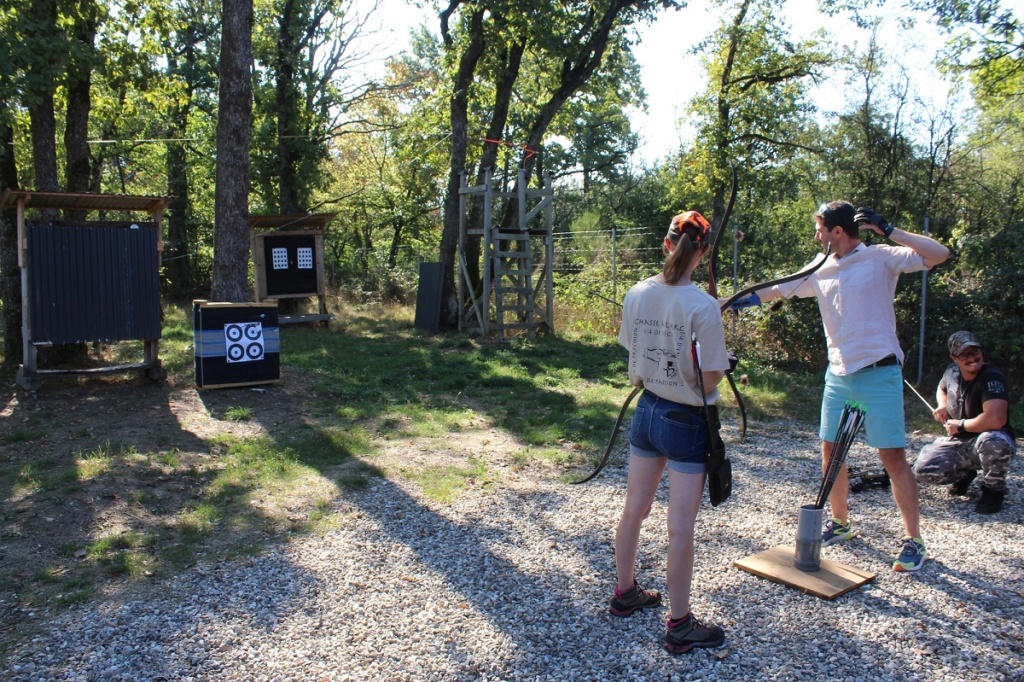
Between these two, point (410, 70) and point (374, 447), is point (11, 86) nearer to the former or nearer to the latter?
point (374, 447)

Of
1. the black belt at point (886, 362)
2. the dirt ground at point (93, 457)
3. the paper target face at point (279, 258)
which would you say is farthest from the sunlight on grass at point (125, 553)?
the paper target face at point (279, 258)

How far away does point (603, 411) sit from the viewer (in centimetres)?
820

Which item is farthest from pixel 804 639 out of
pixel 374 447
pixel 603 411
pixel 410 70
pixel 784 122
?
pixel 410 70

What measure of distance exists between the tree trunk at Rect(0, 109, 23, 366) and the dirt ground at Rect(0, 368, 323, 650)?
0.80 metres

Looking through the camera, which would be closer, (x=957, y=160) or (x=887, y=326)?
(x=887, y=326)

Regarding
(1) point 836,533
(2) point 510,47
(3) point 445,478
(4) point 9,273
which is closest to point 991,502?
(1) point 836,533

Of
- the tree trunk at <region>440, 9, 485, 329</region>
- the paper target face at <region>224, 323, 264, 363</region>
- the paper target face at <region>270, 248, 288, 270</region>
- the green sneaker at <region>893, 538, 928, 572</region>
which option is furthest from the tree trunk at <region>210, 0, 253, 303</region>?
the green sneaker at <region>893, 538, 928, 572</region>

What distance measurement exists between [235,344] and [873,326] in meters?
6.52

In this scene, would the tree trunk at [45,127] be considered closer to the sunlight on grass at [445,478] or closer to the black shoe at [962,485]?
the sunlight on grass at [445,478]

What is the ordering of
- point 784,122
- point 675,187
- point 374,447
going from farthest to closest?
point 675,187
point 784,122
point 374,447

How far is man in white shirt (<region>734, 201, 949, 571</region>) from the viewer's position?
12.9ft

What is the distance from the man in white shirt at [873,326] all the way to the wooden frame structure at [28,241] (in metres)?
6.68

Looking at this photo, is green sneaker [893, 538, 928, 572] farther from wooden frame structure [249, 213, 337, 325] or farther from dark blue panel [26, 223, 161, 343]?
wooden frame structure [249, 213, 337, 325]

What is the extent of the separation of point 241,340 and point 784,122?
14.7 m
